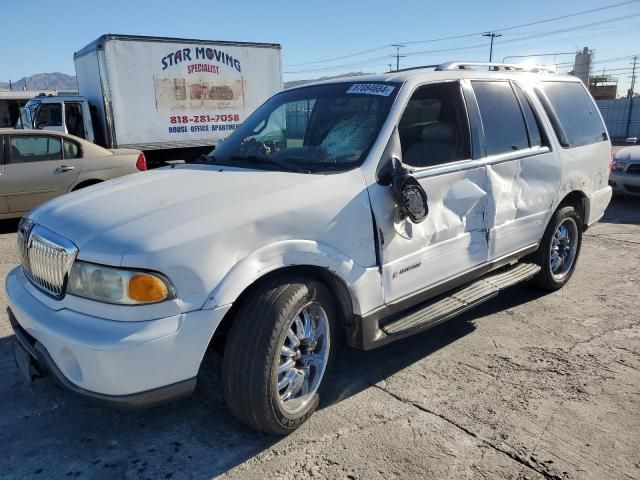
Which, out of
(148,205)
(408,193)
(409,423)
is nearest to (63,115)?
(148,205)

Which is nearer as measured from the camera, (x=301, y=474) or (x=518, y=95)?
(x=301, y=474)

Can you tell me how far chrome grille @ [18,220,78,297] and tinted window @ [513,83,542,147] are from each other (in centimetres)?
366

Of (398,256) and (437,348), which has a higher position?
(398,256)

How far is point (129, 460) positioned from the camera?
8.75 ft

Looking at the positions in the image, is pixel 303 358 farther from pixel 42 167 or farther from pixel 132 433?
pixel 42 167

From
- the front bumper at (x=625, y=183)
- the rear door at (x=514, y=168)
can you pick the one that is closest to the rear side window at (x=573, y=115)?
the rear door at (x=514, y=168)

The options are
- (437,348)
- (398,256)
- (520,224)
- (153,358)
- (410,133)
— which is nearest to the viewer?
(153,358)

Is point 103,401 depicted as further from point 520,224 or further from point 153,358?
point 520,224

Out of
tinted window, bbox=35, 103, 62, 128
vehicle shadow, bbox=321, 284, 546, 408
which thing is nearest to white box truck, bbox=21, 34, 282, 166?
tinted window, bbox=35, 103, 62, 128

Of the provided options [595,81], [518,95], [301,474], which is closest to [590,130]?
[518,95]

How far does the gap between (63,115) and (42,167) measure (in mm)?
4385

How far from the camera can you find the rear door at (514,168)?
3.99 metres

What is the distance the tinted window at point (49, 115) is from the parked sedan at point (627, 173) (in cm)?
1146

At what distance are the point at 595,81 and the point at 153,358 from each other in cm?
4290
